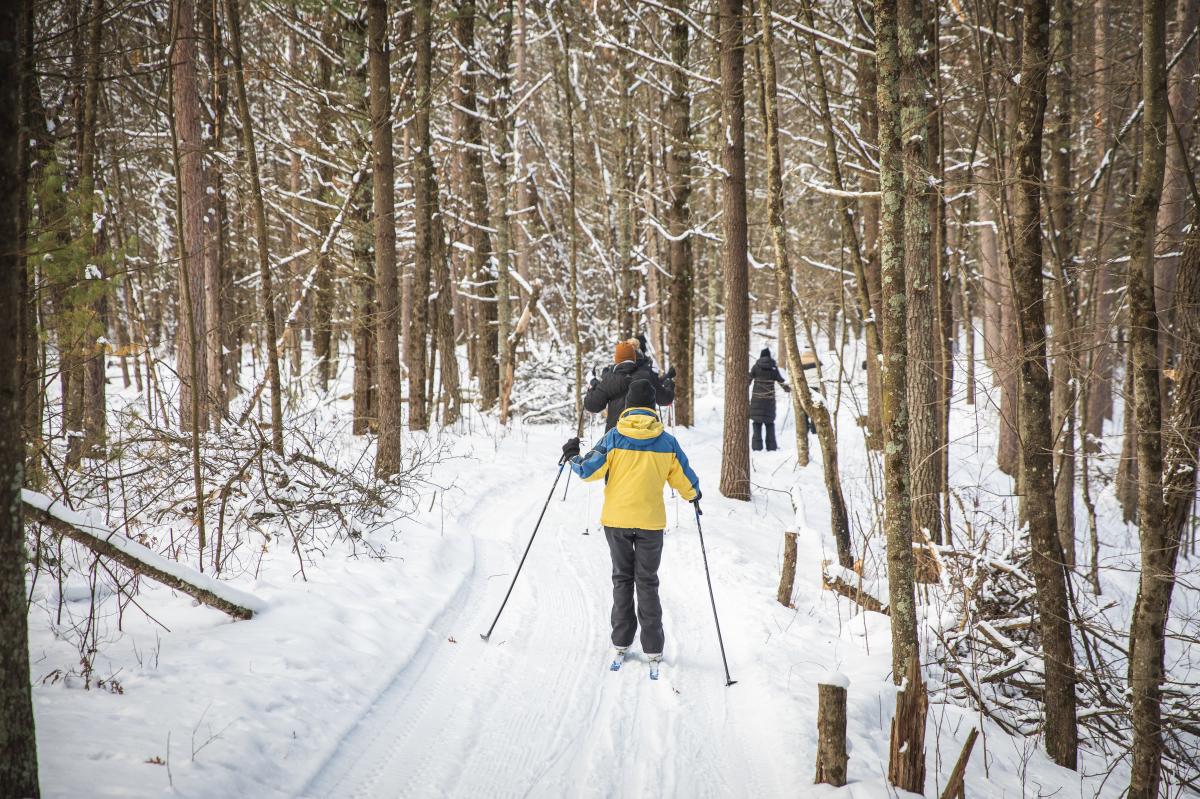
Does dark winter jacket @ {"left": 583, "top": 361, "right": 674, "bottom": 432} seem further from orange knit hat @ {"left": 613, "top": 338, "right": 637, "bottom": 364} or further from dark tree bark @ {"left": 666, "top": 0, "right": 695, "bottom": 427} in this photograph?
dark tree bark @ {"left": 666, "top": 0, "right": 695, "bottom": 427}

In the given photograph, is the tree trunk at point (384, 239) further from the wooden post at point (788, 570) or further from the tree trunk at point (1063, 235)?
the tree trunk at point (1063, 235)

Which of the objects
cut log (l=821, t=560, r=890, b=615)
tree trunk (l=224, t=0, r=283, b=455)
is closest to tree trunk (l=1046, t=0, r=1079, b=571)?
cut log (l=821, t=560, r=890, b=615)

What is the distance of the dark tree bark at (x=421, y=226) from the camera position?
1047 centimetres

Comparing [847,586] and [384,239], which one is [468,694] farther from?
[384,239]

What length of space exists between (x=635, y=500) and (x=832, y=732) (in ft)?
7.21

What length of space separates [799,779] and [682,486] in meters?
2.29

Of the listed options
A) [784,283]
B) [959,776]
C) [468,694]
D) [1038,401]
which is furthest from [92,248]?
[1038,401]

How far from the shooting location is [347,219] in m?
10.7

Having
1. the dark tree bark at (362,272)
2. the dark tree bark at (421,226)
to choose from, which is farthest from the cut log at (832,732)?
the dark tree bark at (421,226)

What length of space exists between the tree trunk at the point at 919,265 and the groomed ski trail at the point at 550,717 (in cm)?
225

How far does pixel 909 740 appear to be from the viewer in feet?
11.7

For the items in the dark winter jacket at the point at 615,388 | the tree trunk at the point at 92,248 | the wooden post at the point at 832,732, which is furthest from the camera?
the dark winter jacket at the point at 615,388

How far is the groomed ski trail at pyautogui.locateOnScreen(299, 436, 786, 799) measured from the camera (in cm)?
351

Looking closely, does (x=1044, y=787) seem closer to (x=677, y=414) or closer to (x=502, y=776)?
(x=502, y=776)
